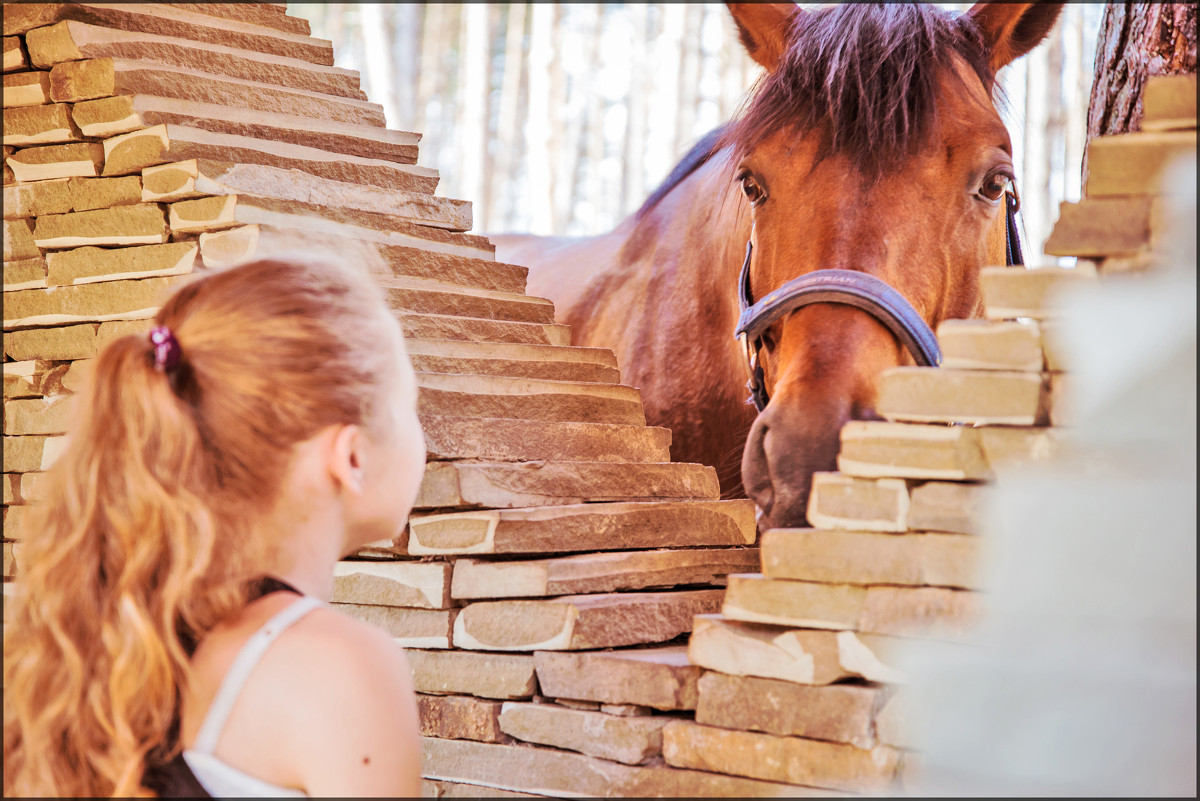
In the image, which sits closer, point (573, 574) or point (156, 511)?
point (156, 511)

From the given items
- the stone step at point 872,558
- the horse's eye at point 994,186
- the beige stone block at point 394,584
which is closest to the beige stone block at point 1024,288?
the stone step at point 872,558

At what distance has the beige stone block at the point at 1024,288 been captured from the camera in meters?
Answer: 1.39

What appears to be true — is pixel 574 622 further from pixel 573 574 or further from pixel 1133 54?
pixel 1133 54

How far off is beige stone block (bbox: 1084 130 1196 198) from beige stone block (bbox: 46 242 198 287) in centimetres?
148

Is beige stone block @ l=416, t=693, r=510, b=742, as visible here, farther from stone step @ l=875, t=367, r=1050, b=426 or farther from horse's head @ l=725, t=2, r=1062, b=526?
stone step @ l=875, t=367, r=1050, b=426

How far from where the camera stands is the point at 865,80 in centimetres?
255

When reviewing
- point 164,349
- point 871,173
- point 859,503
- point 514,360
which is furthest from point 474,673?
point 871,173

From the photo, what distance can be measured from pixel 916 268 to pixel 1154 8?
75 cm

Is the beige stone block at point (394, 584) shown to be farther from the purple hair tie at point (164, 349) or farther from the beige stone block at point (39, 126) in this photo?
the beige stone block at point (39, 126)

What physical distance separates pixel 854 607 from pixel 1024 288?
1.53 ft

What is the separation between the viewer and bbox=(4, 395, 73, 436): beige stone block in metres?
2.16

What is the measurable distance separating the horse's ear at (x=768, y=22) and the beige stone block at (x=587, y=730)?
192cm

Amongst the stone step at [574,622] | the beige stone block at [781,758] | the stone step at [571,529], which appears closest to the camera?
the beige stone block at [781,758]

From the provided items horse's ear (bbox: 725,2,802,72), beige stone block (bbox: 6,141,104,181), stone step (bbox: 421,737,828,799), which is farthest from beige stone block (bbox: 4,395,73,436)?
horse's ear (bbox: 725,2,802,72)
